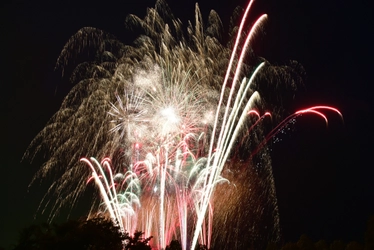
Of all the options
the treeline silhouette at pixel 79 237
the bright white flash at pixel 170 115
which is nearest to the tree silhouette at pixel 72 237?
the treeline silhouette at pixel 79 237

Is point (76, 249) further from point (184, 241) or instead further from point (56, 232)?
point (184, 241)

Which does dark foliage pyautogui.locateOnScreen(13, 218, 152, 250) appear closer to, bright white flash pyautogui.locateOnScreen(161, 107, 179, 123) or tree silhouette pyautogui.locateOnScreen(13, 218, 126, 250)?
tree silhouette pyautogui.locateOnScreen(13, 218, 126, 250)

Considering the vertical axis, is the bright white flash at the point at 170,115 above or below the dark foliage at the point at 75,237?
above

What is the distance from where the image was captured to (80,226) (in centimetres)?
1784

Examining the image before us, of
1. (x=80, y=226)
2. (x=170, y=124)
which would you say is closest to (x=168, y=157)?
(x=170, y=124)

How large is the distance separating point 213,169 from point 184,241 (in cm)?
402

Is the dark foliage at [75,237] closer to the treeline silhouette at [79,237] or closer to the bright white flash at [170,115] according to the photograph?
the treeline silhouette at [79,237]

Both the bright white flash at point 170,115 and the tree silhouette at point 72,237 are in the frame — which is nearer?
the tree silhouette at point 72,237

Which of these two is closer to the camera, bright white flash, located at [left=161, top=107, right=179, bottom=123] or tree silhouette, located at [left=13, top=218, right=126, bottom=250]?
tree silhouette, located at [left=13, top=218, right=126, bottom=250]

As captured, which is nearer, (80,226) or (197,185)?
(80,226)

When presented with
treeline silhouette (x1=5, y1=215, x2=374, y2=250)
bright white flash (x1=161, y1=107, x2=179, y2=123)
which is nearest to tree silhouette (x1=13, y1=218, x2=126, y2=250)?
treeline silhouette (x1=5, y1=215, x2=374, y2=250)

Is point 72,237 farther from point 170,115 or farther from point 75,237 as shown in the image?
point 170,115

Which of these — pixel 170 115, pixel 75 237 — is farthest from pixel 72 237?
pixel 170 115

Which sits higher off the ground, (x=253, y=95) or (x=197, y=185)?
(x=253, y=95)
